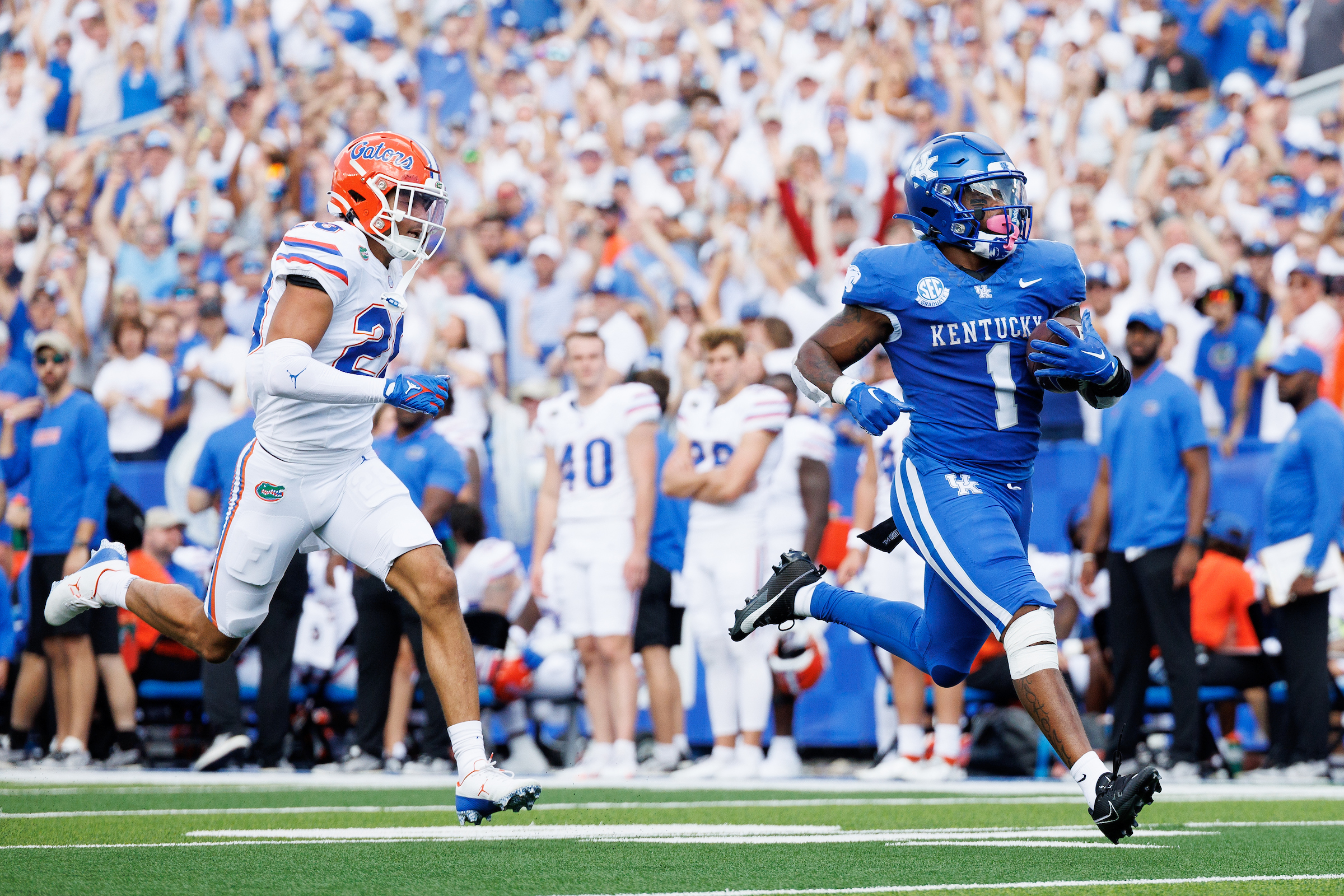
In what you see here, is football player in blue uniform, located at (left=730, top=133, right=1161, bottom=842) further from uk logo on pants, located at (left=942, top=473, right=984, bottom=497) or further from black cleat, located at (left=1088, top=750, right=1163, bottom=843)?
black cleat, located at (left=1088, top=750, right=1163, bottom=843)

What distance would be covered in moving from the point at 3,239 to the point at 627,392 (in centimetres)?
708

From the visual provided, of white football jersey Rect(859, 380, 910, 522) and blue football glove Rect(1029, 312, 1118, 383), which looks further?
white football jersey Rect(859, 380, 910, 522)

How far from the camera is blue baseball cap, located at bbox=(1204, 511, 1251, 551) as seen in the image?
9.13 meters

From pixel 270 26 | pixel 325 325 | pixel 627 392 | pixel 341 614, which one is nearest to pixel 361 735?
pixel 341 614

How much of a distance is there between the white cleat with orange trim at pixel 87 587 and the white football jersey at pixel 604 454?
316 centimetres

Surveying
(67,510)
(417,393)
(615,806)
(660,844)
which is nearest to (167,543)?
(67,510)

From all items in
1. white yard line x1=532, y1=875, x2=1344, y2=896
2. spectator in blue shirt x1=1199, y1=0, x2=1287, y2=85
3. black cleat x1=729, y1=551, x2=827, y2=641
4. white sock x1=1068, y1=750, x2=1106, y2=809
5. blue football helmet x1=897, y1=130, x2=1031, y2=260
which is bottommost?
white yard line x1=532, y1=875, x2=1344, y2=896

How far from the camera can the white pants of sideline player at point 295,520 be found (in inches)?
211

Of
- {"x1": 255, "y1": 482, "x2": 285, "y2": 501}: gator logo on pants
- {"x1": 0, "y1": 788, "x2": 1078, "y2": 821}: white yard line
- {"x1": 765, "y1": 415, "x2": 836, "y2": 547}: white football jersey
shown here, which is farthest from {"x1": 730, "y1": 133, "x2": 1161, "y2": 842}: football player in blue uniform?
{"x1": 765, "y1": 415, "x2": 836, "y2": 547}: white football jersey

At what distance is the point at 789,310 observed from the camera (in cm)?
1143

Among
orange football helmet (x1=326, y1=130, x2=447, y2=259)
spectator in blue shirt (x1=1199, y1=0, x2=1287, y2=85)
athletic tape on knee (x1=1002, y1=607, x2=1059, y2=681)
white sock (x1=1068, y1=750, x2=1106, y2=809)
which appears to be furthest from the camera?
spectator in blue shirt (x1=1199, y1=0, x2=1287, y2=85)

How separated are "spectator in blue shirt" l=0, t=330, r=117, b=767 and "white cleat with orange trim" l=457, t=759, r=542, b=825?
492 cm

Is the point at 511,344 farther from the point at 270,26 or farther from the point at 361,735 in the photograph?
the point at 270,26

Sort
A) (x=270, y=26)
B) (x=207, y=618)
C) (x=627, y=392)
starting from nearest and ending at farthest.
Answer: (x=207, y=618) < (x=627, y=392) < (x=270, y=26)
